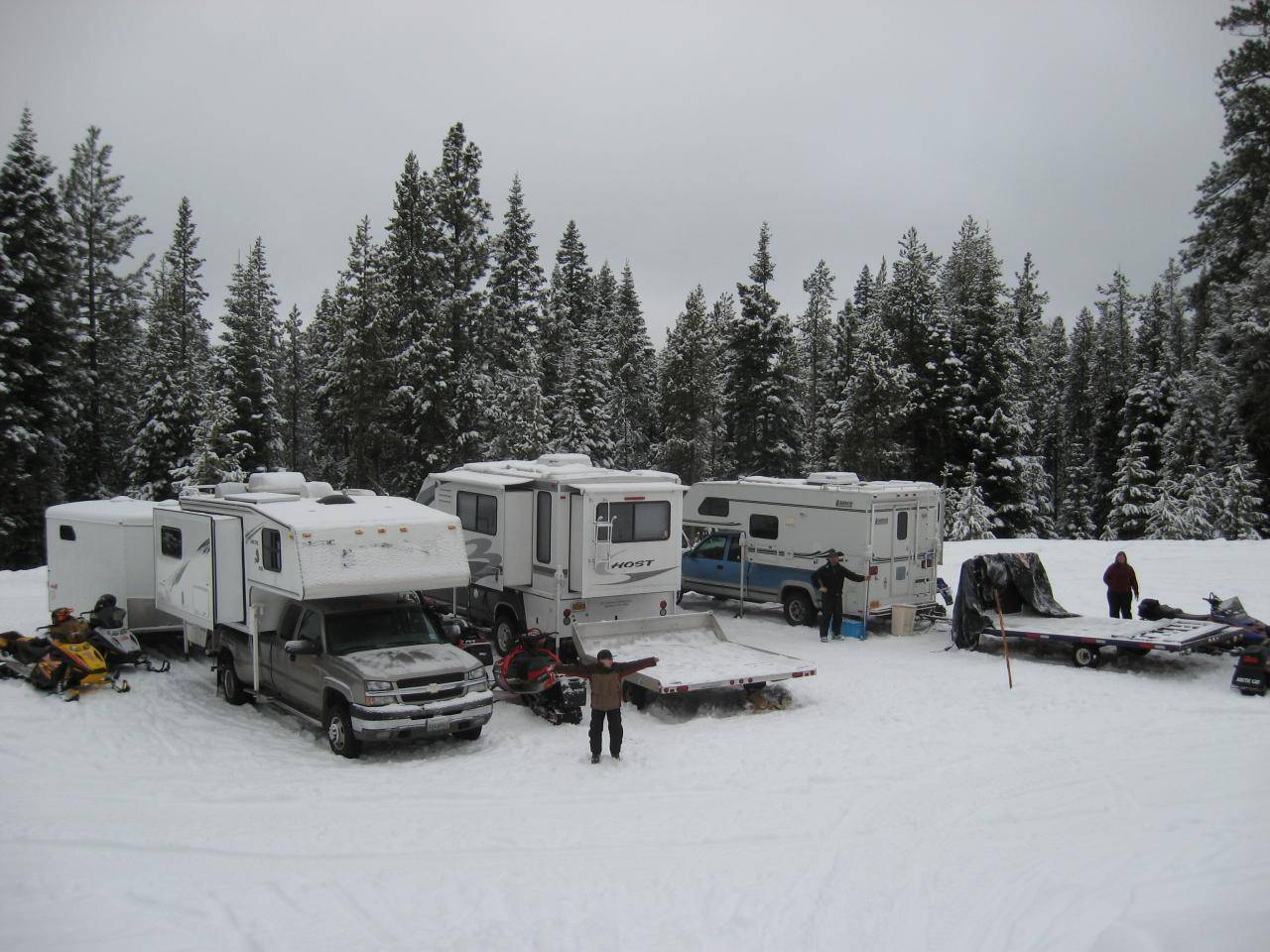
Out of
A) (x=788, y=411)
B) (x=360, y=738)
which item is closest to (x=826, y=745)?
(x=360, y=738)

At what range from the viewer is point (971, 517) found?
35.1m

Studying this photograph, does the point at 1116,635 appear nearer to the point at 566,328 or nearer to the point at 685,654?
→ the point at 685,654

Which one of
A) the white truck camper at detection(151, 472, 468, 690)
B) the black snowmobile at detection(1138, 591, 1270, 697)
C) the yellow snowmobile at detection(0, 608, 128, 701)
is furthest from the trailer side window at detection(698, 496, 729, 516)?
the yellow snowmobile at detection(0, 608, 128, 701)

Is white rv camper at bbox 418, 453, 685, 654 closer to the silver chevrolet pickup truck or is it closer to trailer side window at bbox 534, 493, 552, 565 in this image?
trailer side window at bbox 534, 493, 552, 565

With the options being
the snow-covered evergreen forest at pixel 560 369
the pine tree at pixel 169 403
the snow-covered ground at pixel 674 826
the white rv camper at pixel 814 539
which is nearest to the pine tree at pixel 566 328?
the snow-covered evergreen forest at pixel 560 369

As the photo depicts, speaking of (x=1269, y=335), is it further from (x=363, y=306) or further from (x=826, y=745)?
(x=363, y=306)

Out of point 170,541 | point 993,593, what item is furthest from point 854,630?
point 170,541

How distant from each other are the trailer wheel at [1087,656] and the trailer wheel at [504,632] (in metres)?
8.65

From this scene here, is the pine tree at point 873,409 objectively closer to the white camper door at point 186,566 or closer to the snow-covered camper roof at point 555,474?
the snow-covered camper roof at point 555,474

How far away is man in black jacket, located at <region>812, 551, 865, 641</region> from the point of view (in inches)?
665

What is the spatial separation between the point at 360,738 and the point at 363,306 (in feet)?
87.2

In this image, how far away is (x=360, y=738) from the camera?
33.4 feet

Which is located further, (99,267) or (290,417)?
(290,417)

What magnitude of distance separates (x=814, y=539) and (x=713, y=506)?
2758 mm
